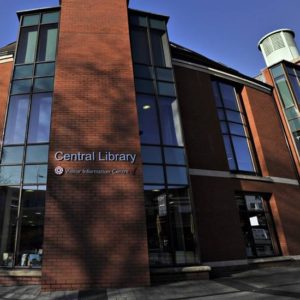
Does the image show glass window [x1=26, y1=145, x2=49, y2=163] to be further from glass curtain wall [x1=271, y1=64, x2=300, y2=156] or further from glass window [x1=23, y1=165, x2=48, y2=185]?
glass curtain wall [x1=271, y1=64, x2=300, y2=156]

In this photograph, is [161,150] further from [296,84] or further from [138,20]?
[296,84]

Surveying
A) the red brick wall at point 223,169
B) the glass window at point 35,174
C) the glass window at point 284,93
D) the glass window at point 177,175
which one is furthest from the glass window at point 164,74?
the glass window at point 284,93

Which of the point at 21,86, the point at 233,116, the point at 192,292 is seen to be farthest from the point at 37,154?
the point at 233,116

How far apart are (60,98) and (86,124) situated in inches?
56.9

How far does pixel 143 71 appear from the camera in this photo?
12.7m

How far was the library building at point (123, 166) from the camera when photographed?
363 inches

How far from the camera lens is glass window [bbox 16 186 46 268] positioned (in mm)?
9602

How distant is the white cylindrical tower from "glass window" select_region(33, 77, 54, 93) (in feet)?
71.3

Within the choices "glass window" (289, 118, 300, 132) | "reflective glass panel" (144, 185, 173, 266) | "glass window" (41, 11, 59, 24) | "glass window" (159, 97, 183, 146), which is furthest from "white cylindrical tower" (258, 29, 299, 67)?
"reflective glass panel" (144, 185, 173, 266)

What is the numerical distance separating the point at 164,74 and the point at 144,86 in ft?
3.88

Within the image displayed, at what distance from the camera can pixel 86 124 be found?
34.8 ft

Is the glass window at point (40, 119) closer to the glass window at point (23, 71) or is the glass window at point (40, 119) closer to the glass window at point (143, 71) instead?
the glass window at point (23, 71)

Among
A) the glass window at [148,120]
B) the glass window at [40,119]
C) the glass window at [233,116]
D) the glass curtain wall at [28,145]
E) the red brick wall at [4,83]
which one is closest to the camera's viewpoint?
the glass curtain wall at [28,145]

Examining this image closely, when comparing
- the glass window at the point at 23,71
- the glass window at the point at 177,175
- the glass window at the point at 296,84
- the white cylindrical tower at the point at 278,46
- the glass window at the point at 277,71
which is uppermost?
the white cylindrical tower at the point at 278,46
